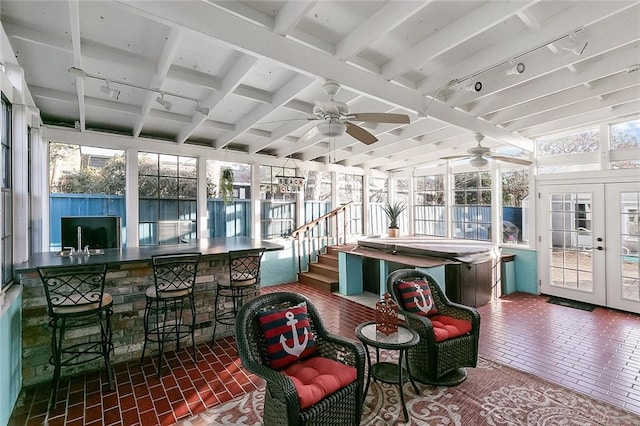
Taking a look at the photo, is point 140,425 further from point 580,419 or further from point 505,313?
point 505,313

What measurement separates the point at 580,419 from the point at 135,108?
5.88 meters

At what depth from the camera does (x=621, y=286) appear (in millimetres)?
4848

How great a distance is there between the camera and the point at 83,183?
16.2 ft

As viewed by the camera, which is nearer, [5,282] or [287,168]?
[5,282]

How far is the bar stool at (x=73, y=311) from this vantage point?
100 inches

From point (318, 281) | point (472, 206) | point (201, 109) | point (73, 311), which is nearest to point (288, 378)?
point (73, 311)

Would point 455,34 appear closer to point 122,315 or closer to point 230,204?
point 122,315

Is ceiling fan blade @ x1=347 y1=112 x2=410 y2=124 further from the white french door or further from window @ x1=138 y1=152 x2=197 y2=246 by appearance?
the white french door

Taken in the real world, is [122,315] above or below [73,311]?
below

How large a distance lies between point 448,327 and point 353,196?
583cm

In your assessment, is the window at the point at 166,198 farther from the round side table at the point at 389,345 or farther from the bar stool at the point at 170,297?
the round side table at the point at 389,345

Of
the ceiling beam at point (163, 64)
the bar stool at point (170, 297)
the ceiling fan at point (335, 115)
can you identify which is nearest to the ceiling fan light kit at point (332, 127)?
the ceiling fan at point (335, 115)

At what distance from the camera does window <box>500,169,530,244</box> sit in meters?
6.18

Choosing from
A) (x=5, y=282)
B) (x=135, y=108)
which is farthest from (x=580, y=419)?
(x=135, y=108)
